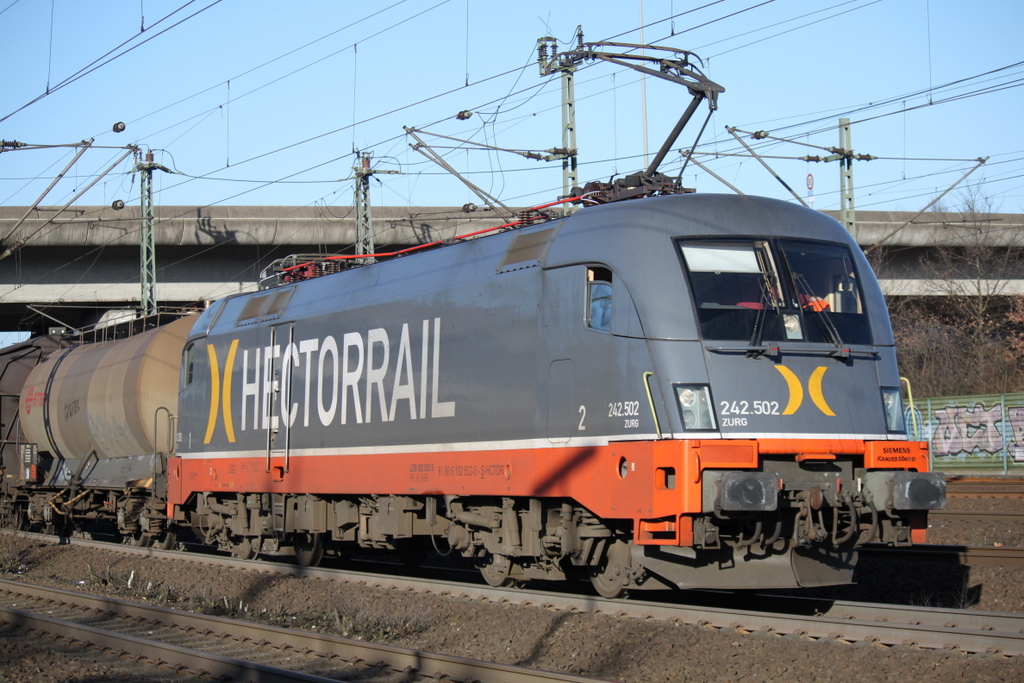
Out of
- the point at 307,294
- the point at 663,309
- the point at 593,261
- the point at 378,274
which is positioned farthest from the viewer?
the point at 307,294

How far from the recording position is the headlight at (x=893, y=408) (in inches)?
370

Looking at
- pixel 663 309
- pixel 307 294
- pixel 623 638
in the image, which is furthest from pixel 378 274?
pixel 623 638

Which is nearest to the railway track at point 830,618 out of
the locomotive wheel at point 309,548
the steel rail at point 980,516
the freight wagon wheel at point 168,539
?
the locomotive wheel at point 309,548

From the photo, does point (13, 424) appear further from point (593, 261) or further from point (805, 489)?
point (805, 489)

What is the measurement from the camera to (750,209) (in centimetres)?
961

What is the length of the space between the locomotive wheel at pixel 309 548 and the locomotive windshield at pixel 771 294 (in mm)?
7872

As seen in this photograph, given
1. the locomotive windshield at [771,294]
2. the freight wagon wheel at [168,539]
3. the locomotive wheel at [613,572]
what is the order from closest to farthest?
the locomotive windshield at [771,294] < the locomotive wheel at [613,572] < the freight wagon wheel at [168,539]

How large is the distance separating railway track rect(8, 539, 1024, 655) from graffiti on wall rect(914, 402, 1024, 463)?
1963 cm

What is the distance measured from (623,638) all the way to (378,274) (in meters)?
6.06

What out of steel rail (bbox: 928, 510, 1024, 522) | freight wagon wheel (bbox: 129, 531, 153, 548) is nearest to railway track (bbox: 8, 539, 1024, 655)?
steel rail (bbox: 928, 510, 1024, 522)

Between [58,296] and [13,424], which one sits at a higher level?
[58,296]

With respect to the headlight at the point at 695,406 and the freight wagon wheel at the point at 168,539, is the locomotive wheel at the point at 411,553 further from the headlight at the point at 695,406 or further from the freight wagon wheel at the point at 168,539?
the headlight at the point at 695,406

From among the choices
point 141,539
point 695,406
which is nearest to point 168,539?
point 141,539

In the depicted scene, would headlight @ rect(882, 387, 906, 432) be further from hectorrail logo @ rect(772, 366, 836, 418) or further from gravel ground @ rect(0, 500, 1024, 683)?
gravel ground @ rect(0, 500, 1024, 683)
